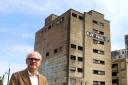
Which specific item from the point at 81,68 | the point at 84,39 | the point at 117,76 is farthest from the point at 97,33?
the point at 117,76

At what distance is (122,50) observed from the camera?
104375mm

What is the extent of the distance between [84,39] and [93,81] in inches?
409

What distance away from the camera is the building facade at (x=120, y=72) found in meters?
80.1

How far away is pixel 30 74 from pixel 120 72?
80.2 metres

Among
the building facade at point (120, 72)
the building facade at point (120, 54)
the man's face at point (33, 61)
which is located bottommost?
the man's face at point (33, 61)

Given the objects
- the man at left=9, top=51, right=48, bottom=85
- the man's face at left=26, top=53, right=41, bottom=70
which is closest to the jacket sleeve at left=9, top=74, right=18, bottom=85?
the man at left=9, top=51, right=48, bottom=85

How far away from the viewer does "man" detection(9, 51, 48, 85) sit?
12.2ft

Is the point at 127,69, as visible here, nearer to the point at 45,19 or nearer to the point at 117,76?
the point at 117,76

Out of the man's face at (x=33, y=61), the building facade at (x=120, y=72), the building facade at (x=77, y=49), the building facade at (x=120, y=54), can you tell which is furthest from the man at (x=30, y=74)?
the building facade at (x=120, y=54)

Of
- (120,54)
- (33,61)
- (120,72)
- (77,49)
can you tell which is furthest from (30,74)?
(120,54)

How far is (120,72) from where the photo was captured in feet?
269

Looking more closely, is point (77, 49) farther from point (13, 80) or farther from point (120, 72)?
point (13, 80)

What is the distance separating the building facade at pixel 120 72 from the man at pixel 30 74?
78024 mm

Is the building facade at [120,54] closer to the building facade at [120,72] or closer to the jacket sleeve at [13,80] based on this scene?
the building facade at [120,72]
